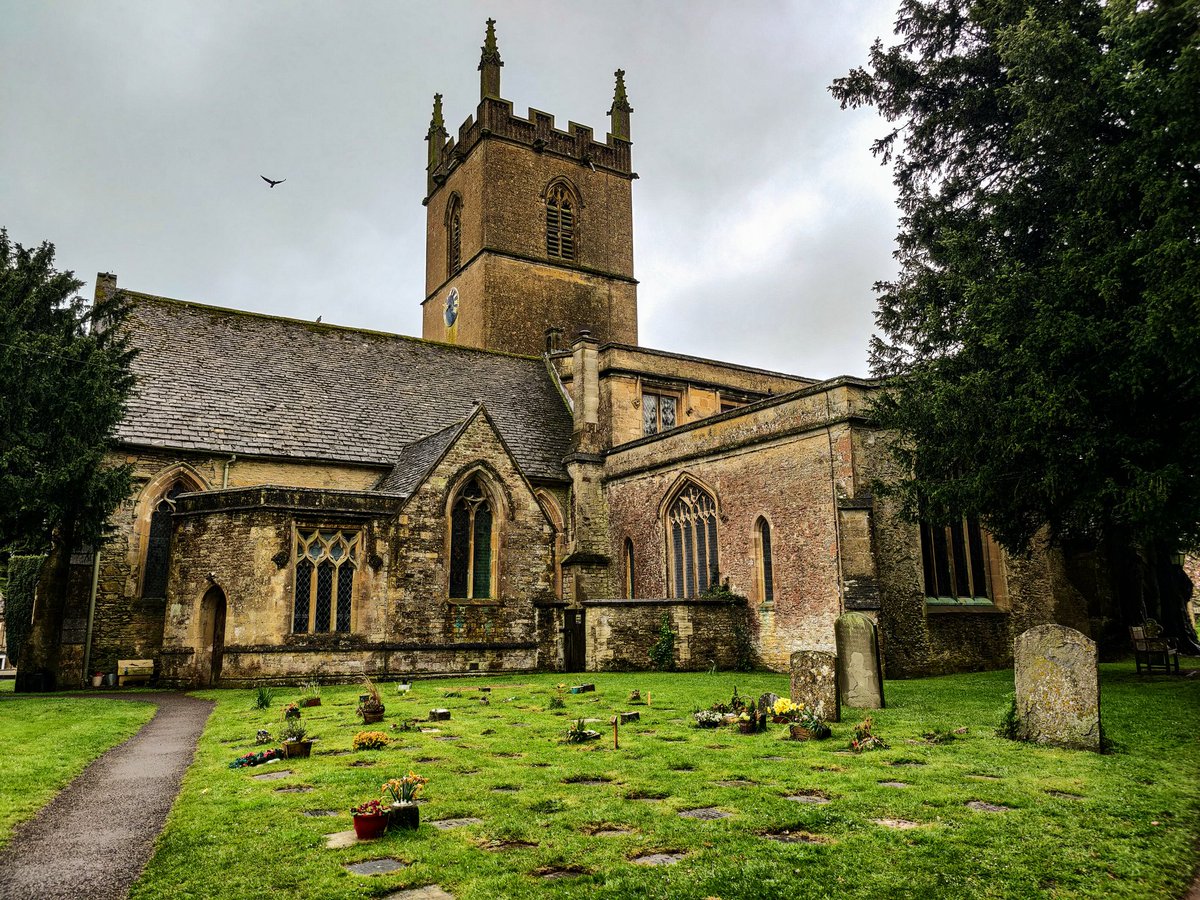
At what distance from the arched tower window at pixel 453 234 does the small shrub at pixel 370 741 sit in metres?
35.9

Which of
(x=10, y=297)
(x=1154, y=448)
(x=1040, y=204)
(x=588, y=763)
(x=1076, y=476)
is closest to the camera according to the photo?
(x=588, y=763)

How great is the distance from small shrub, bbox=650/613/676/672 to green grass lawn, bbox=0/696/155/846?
1155 cm

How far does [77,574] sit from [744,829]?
18.9 metres

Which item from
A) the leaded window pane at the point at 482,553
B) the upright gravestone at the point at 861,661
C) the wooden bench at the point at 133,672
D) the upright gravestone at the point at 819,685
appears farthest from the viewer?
the leaded window pane at the point at 482,553

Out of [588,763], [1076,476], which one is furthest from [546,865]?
[1076,476]

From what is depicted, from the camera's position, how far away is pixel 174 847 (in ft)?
19.6

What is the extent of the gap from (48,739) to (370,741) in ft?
15.2

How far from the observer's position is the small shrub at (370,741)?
Result: 9.87 m

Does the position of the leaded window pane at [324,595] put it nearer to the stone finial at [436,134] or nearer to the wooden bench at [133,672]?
the wooden bench at [133,672]

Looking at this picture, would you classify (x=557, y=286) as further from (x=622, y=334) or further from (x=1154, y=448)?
(x=1154, y=448)

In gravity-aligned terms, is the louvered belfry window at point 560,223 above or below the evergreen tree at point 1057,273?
above

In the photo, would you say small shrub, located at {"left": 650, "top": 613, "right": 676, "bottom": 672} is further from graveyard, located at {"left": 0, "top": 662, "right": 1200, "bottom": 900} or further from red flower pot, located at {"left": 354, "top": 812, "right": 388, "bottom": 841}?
red flower pot, located at {"left": 354, "top": 812, "right": 388, "bottom": 841}

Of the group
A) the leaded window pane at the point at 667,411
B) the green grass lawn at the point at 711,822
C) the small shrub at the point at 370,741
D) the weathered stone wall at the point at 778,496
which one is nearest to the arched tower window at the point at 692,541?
the weathered stone wall at the point at 778,496

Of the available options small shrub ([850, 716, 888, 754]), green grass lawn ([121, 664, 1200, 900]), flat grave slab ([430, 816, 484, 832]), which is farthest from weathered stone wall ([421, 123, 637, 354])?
flat grave slab ([430, 816, 484, 832])
